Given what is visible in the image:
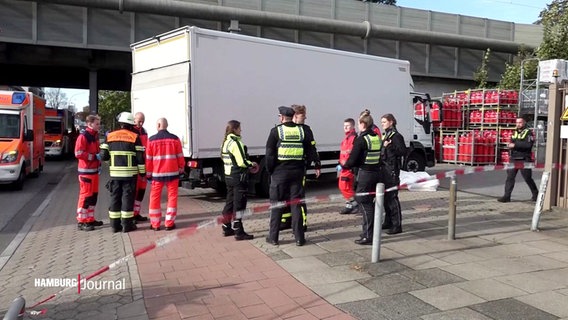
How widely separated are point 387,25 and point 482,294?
2018 centimetres

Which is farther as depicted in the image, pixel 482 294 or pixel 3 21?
pixel 3 21

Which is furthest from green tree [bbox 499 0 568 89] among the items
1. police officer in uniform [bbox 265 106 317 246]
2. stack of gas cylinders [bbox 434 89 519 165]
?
police officer in uniform [bbox 265 106 317 246]

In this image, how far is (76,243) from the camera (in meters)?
6.94

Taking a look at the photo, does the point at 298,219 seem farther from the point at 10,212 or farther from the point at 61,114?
the point at 61,114

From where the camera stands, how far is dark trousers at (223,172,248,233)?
6.88 meters

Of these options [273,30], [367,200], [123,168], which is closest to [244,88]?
[123,168]

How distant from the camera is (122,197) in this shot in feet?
24.3

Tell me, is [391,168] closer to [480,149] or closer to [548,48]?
[480,149]

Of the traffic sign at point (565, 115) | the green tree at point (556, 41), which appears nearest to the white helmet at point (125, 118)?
the traffic sign at point (565, 115)

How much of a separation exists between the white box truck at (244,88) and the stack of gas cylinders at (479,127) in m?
8.24

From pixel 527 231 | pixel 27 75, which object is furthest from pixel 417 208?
pixel 27 75

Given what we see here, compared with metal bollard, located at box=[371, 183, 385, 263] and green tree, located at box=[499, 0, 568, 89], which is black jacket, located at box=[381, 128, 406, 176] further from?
green tree, located at box=[499, 0, 568, 89]

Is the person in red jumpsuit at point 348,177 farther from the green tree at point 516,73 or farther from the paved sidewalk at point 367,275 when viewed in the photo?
the green tree at point 516,73

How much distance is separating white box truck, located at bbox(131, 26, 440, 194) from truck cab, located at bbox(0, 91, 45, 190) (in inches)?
152
